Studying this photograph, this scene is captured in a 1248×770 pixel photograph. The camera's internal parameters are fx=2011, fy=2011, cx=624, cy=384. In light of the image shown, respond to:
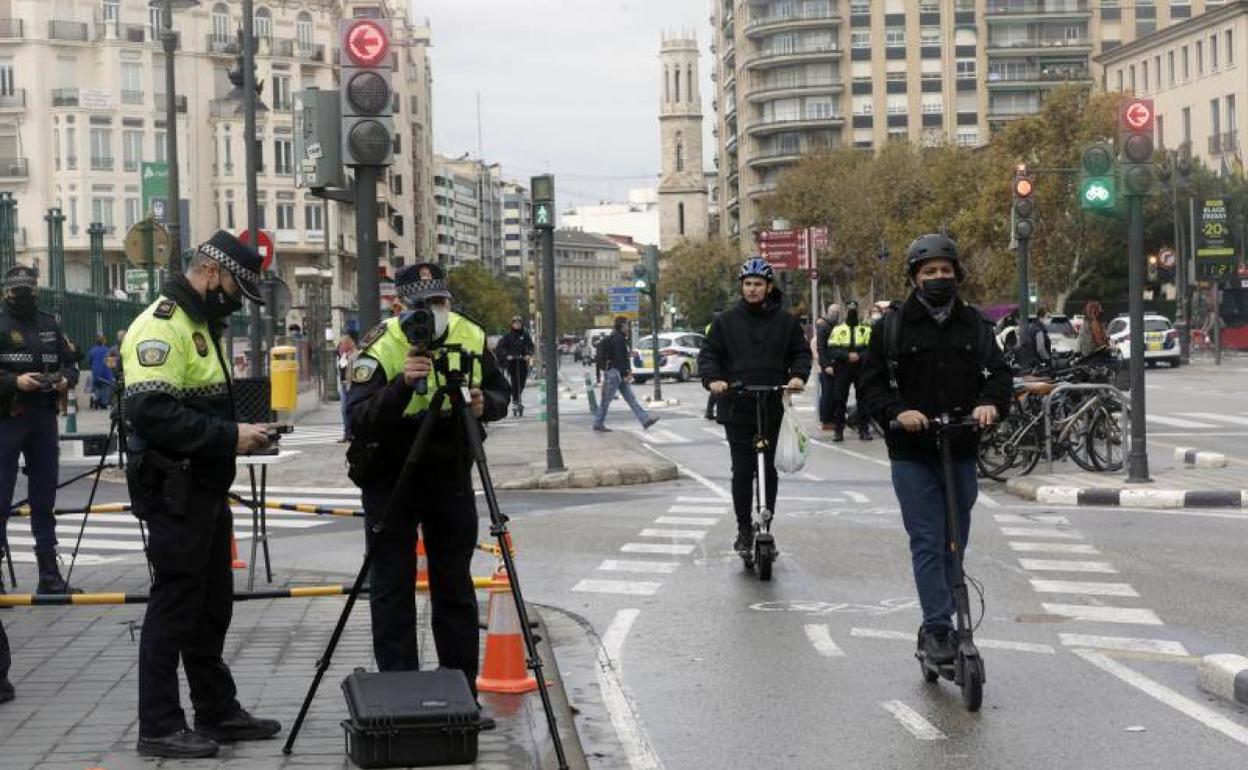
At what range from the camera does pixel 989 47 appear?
138125 millimetres

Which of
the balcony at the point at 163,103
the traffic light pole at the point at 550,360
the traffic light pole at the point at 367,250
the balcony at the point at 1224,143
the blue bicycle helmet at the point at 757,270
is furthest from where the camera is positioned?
the balcony at the point at 1224,143

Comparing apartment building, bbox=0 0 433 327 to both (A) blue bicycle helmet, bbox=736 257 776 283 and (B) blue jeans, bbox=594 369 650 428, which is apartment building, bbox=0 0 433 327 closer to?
(B) blue jeans, bbox=594 369 650 428

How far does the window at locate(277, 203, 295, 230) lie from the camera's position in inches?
3674

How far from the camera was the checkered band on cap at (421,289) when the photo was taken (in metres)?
7.45

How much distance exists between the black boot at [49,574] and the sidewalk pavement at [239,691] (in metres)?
0.60

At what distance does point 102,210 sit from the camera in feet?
287

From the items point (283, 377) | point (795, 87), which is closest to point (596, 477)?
point (283, 377)

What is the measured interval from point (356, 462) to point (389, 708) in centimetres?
112

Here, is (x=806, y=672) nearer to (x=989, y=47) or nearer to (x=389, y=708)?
(x=389, y=708)

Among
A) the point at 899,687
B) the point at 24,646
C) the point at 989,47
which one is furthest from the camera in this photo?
the point at 989,47

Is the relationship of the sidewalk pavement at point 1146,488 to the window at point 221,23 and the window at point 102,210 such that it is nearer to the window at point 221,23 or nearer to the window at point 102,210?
the window at point 102,210

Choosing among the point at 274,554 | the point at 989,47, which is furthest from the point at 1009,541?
the point at 989,47

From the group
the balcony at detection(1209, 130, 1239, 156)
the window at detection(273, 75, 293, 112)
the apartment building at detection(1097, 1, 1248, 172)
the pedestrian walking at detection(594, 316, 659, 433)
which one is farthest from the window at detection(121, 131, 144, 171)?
the pedestrian walking at detection(594, 316, 659, 433)

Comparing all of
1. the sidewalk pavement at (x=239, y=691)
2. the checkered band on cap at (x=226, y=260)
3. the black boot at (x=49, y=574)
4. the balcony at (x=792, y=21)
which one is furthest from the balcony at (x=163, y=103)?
the checkered band on cap at (x=226, y=260)
